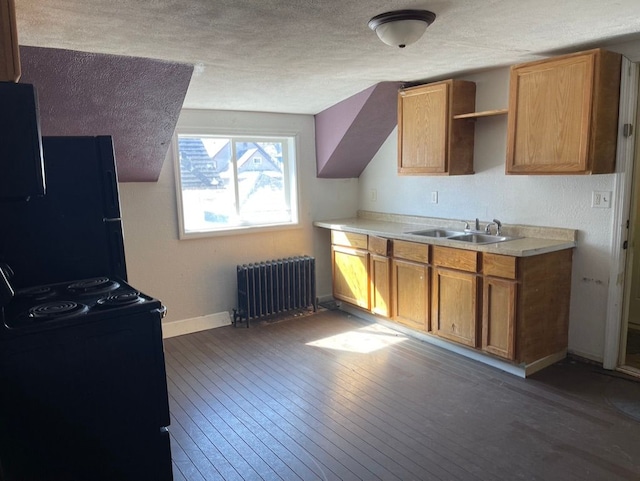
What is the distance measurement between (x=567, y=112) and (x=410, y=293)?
1.73 metres

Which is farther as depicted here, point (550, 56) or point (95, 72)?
point (550, 56)

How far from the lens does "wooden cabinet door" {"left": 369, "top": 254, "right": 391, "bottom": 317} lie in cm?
400

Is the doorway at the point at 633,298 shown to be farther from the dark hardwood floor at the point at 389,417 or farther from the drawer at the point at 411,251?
the drawer at the point at 411,251

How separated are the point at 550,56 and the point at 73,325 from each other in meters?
3.15

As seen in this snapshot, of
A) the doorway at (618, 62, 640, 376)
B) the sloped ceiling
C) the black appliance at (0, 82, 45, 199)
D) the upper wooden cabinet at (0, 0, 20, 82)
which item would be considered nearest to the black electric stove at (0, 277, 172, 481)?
the black appliance at (0, 82, 45, 199)

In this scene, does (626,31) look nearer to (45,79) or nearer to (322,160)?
(322,160)

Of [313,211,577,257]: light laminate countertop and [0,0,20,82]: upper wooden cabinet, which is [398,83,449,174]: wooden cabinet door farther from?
[0,0,20,82]: upper wooden cabinet

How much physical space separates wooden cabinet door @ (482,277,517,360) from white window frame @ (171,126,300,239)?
7.18ft

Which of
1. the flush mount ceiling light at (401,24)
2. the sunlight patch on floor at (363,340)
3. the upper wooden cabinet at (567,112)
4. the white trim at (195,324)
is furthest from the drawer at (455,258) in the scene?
the white trim at (195,324)

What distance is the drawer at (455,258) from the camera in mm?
3223

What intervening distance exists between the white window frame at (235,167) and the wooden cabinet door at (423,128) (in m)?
1.15

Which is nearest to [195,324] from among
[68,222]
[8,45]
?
[68,222]

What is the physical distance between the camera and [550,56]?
304cm

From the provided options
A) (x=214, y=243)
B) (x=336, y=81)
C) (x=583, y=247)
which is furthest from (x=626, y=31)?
(x=214, y=243)
